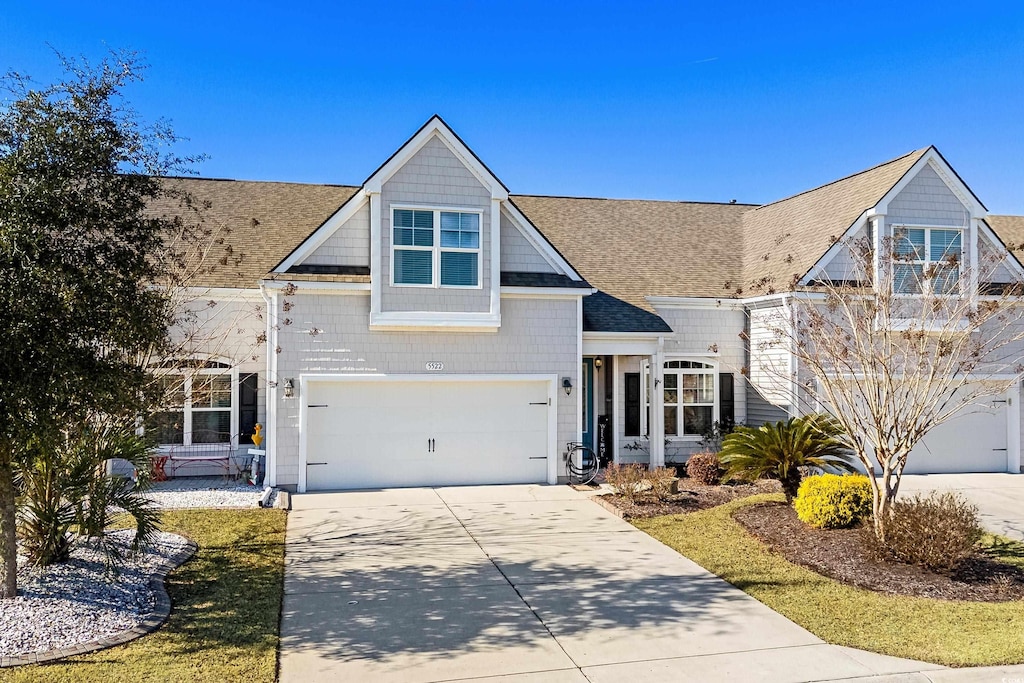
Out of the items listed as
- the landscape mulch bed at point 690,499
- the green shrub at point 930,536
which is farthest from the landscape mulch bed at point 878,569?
the landscape mulch bed at point 690,499

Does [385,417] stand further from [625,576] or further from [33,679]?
[33,679]

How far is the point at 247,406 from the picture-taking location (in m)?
16.9

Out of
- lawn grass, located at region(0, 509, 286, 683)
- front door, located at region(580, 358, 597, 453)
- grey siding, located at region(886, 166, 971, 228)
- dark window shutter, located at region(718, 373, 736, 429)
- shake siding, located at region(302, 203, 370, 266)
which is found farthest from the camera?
dark window shutter, located at region(718, 373, 736, 429)

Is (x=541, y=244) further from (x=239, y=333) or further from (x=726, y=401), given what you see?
(x=239, y=333)

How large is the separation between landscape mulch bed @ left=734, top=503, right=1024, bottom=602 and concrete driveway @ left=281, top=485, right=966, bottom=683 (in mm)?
1632

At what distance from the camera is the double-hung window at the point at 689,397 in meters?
18.5

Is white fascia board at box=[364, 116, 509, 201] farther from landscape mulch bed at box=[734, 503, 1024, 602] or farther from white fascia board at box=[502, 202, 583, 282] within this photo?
landscape mulch bed at box=[734, 503, 1024, 602]

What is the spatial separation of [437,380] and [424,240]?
2955 mm

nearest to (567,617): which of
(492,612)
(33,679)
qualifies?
(492,612)

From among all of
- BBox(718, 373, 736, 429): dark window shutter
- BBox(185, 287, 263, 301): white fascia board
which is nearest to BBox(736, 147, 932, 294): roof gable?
BBox(718, 373, 736, 429): dark window shutter

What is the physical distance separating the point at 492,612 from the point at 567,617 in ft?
2.63

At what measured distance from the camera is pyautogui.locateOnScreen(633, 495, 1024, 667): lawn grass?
6.89 m

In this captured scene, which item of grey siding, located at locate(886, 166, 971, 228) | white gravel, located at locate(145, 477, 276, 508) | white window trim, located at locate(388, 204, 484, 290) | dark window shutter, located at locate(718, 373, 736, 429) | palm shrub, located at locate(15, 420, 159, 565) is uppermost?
grey siding, located at locate(886, 166, 971, 228)

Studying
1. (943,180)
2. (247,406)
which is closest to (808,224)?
(943,180)
